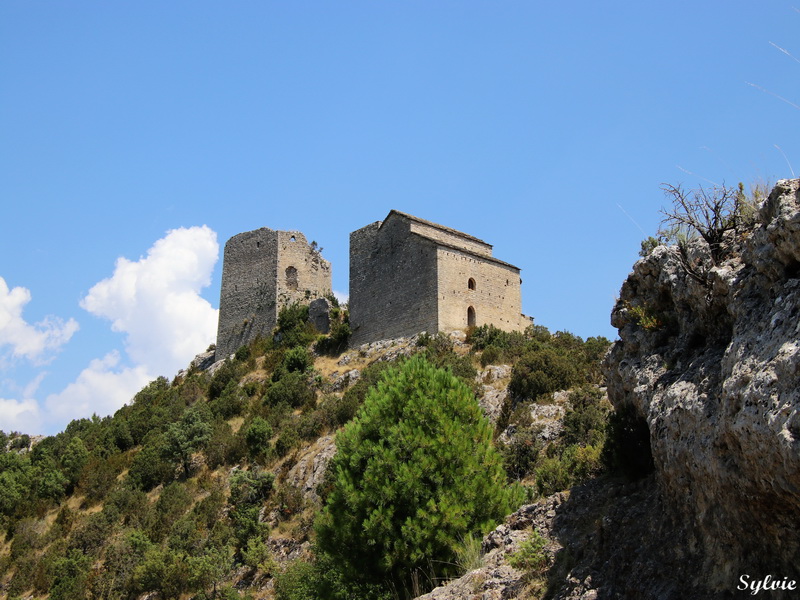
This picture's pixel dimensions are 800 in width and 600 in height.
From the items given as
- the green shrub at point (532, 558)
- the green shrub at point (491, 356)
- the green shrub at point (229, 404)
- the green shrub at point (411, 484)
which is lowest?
the green shrub at point (532, 558)

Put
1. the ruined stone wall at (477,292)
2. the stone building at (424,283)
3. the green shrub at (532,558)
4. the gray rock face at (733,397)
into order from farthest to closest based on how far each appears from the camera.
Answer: the stone building at (424,283)
the ruined stone wall at (477,292)
the green shrub at (532,558)
the gray rock face at (733,397)

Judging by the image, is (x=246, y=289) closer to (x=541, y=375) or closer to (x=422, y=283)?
(x=422, y=283)

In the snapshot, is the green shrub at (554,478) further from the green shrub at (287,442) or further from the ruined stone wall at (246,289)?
the ruined stone wall at (246,289)

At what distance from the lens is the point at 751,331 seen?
6.35m

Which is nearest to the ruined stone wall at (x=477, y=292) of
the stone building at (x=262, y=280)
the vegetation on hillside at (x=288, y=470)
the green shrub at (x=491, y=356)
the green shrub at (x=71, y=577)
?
the vegetation on hillside at (x=288, y=470)

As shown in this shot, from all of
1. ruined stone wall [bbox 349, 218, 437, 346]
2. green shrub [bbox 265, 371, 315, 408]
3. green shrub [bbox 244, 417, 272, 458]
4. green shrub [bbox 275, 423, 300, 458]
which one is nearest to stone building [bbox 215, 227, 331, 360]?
ruined stone wall [bbox 349, 218, 437, 346]

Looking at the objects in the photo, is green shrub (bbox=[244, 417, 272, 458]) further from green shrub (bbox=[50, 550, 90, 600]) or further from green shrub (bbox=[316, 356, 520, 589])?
green shrub (bbox=[316, 356, 520, 589])

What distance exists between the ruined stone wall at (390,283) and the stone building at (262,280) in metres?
6.59

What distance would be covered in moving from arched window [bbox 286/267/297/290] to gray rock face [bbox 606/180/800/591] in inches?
1236

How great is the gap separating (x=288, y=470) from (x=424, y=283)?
9.13 meters

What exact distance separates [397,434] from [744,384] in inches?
339

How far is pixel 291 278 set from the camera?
3919 cm

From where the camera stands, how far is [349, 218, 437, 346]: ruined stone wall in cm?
2911

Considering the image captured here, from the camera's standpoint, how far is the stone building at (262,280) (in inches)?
1521
